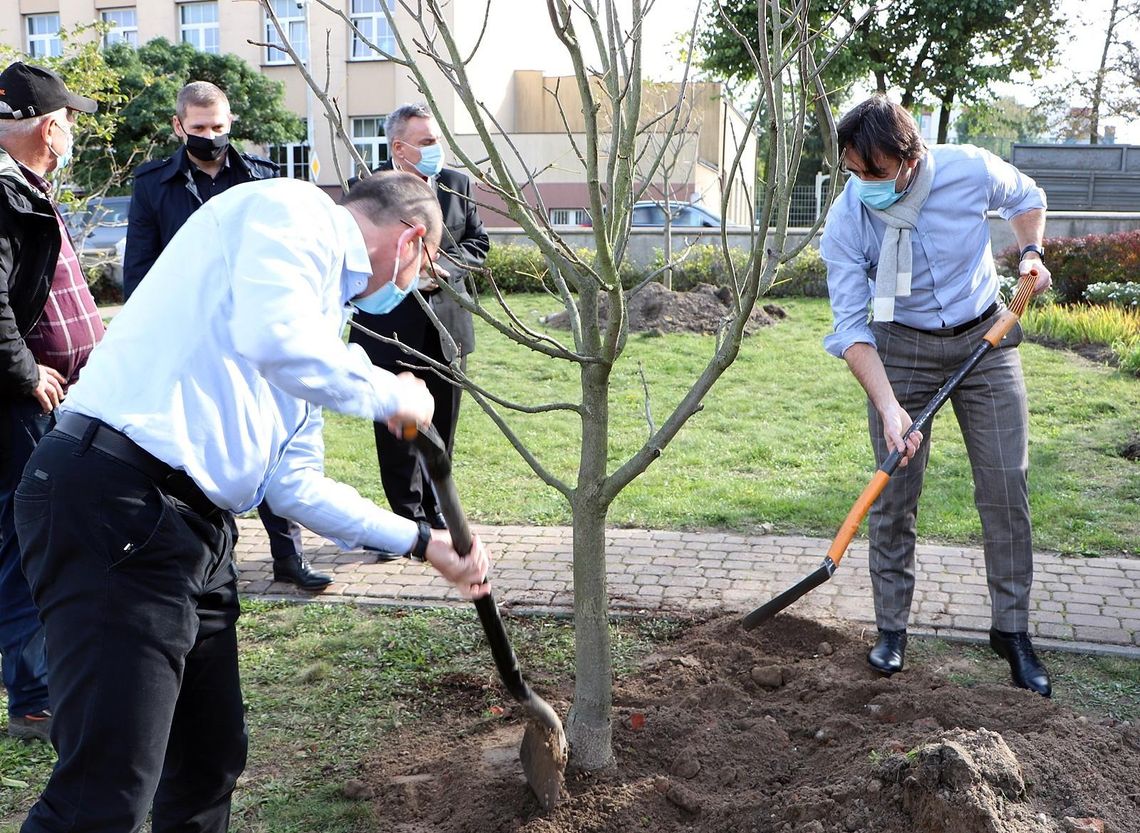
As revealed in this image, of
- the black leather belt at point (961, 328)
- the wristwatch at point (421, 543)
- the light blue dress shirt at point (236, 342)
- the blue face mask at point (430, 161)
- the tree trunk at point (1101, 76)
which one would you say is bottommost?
the wristwatch at point (421, 543)

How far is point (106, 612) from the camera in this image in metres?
2.24

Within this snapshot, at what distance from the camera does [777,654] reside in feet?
14.7

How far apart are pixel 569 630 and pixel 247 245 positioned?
300cm

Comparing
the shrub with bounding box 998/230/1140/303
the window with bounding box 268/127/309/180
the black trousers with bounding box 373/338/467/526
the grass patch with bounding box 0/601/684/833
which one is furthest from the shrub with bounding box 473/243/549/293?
the window with bounding box 268/127/309/180

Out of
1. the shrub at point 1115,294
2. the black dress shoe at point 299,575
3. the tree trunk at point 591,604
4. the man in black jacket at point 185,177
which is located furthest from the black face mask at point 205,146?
the shrub at point 1115,294

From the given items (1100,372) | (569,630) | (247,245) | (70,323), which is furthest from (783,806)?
(1100,372)

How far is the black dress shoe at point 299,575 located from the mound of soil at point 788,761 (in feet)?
4.33

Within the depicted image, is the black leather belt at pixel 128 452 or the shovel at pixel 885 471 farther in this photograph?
the shovel at pixel 885 471

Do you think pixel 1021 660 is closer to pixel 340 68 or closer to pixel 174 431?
pixel 174 431

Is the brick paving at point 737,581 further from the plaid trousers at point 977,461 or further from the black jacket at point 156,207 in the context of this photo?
the black jacket at point 156,207

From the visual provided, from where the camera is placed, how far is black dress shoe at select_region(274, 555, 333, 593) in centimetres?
530

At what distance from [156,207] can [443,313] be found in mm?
1531

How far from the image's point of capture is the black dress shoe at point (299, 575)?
5.30m

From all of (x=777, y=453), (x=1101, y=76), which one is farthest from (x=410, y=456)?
(x=1101, y=76)
